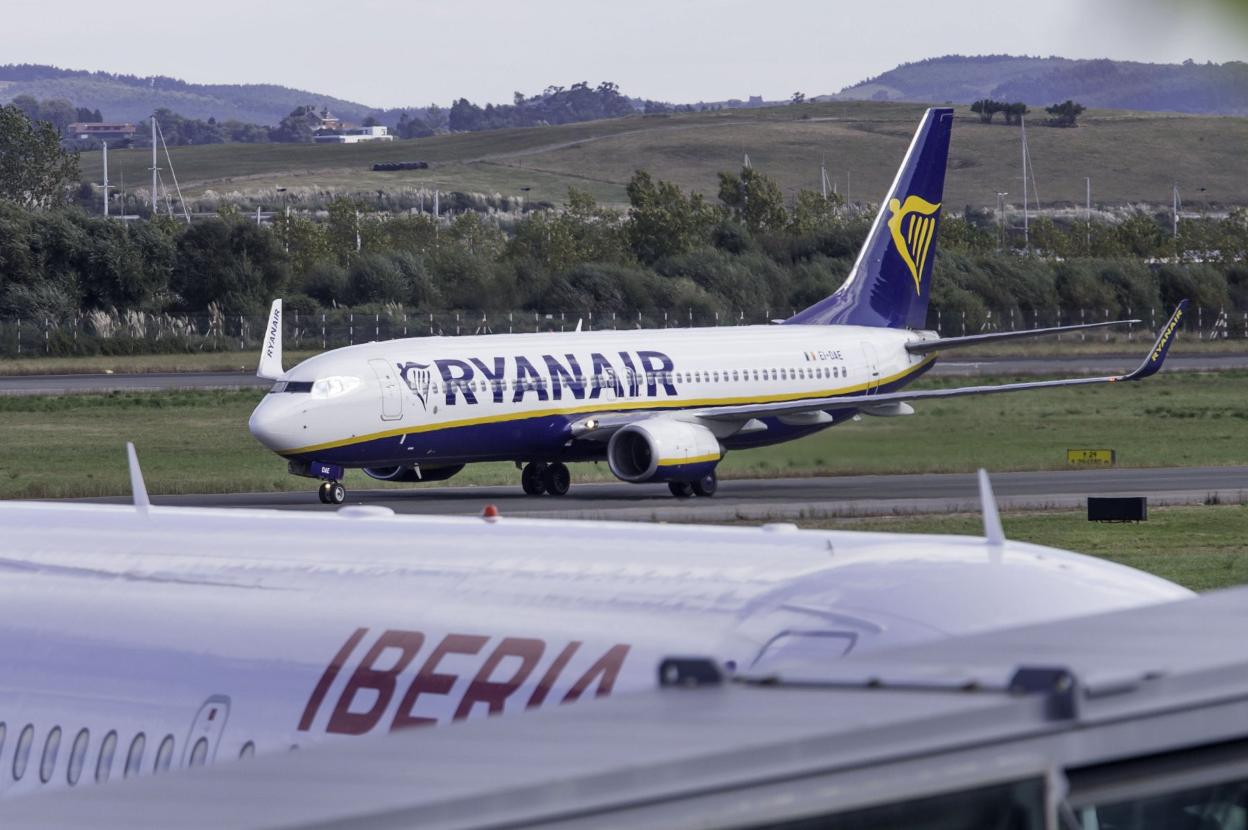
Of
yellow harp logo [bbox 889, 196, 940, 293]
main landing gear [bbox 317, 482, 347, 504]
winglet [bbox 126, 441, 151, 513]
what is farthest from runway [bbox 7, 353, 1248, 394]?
winglet [bbox 126, 441, 151, 513]

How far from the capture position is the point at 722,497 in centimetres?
3716

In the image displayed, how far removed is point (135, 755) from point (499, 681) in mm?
1626

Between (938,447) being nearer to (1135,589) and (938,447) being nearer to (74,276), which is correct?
(1135,589)

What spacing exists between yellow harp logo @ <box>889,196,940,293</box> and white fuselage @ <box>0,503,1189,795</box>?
37504 millimetres

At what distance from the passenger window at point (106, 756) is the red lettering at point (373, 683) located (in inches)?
41.5

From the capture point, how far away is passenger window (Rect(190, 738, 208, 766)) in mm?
6387

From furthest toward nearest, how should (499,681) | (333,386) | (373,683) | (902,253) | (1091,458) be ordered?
(902,253)
(1091,458)
(333,386)
(373,683)
(499,681)

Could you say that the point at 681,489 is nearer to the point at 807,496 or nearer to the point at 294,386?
the point at 807,496

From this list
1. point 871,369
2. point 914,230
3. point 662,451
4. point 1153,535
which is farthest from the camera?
point 914,230

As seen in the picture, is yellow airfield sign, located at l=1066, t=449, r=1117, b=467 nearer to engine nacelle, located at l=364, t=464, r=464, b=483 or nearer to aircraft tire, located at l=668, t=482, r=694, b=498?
aircraft tire, located at l=668, t=482, r=694, b=498

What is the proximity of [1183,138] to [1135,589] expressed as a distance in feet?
657

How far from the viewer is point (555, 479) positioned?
38.3 metres

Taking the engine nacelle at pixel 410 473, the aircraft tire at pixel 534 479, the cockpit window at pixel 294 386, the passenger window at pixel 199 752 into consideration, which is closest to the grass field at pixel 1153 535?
the aircraft tire at pixel 534 479

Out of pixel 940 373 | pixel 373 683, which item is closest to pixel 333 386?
pixel 373 683
